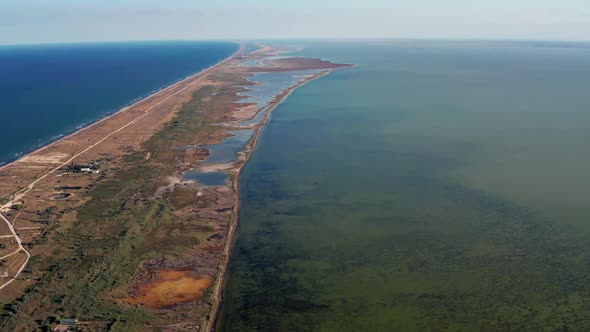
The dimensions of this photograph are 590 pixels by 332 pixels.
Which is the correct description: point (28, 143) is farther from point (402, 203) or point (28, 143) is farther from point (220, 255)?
point (402, 203)

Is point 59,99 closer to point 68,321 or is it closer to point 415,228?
point 68,321

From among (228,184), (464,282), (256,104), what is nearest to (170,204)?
(228,184)

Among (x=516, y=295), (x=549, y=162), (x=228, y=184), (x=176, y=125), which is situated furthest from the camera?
(x=176, y=125)

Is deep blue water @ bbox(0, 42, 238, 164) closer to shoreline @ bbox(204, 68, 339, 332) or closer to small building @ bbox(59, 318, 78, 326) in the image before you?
shoreline @ bbox(204, 68, 339, 332)

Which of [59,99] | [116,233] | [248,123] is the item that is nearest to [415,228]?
[116,233]

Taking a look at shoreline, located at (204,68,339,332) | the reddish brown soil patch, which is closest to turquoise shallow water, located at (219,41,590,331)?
shoreline, located at (204,68,339,332)

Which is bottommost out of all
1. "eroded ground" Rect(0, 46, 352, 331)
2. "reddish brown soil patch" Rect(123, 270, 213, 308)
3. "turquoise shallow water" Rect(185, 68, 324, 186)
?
"reddish brown soil patch" Rect(123, 270, 213, 308)

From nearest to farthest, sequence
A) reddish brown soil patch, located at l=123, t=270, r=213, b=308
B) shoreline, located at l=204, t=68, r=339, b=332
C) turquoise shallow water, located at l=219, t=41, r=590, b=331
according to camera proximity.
Answer: 1. shoreline, located at l=204, t=68, r=339, b=332
2. turquoise shallow water, located at l=219, t=41, r=590, b=331
3. reddish brown soil patch, located at l=123, t=270, r=213, b=308
